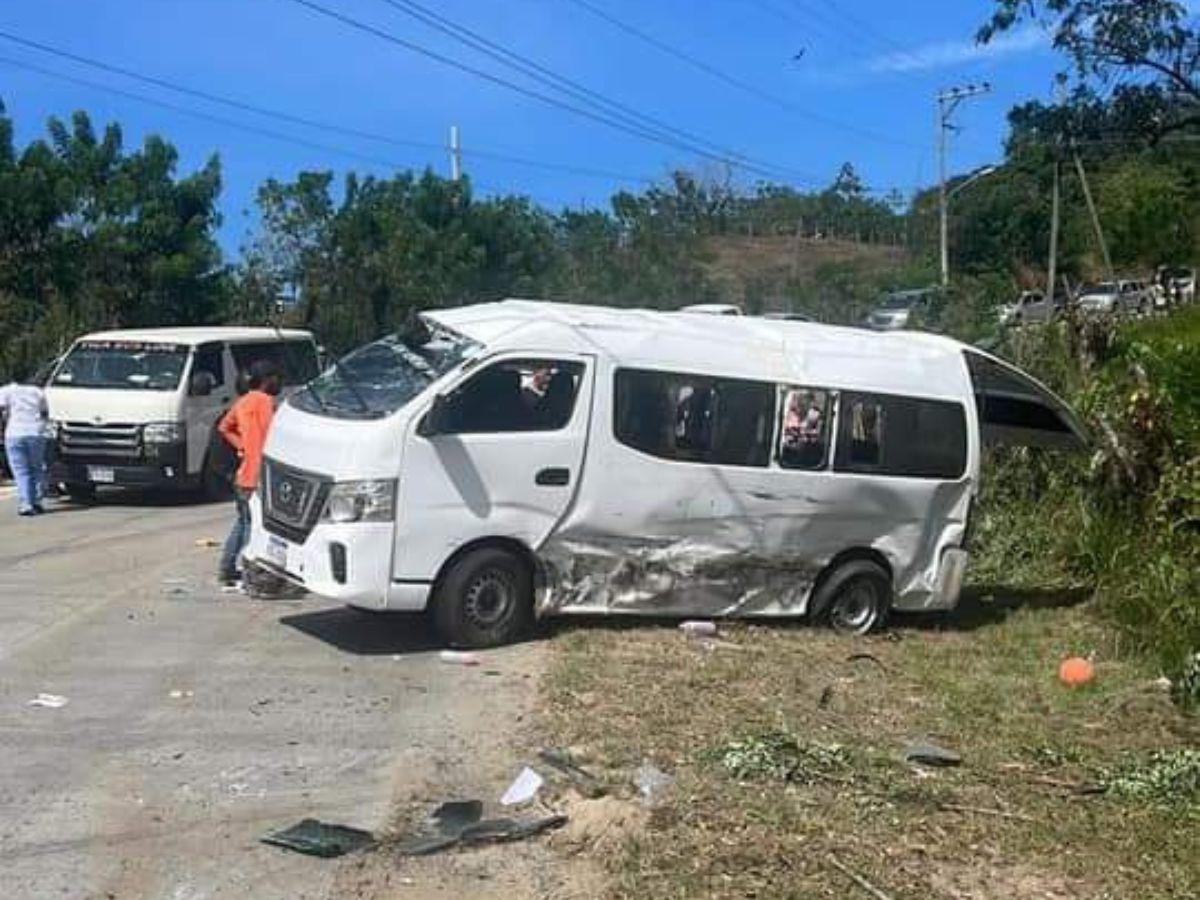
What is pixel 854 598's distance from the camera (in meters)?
11.1

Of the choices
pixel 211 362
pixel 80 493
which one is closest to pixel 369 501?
pixel 211 362

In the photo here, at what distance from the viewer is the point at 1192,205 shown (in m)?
41.4

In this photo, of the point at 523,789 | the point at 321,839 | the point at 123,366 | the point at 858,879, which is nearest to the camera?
the point at 858,879

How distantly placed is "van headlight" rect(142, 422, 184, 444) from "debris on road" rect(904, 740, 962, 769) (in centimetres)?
1184

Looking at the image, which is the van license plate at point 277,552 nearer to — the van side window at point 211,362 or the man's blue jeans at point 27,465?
the man's blue jeans at point 27,465

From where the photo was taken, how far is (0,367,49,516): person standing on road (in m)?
16.3

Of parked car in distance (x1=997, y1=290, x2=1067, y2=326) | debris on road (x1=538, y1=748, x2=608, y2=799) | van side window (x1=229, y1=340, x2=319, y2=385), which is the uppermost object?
parked car in distance (x1=997, y1=290, x2=1067, y2=326)

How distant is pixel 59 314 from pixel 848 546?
17.9m

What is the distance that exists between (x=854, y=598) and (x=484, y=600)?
2.97 metres

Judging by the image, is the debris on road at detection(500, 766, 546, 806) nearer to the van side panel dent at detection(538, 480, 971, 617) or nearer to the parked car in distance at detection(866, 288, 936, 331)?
the van side panel dent at detection(538, 480, 971, 617)

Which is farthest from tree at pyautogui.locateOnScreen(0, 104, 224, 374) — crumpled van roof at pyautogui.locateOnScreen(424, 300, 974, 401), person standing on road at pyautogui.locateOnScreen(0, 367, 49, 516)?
crumpled van roof at pyautogui.locateOnScreen(424, 300, 974, 401)

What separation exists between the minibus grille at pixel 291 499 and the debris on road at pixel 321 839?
11.0ft

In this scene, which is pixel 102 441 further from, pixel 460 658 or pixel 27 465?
pixel 460 658

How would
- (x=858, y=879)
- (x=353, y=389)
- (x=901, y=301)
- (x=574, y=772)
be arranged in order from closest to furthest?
1. (x=858, y=879)
2. (x=574, y=772)
3. (x=353, y=389)
4. (x=901, y=301)
